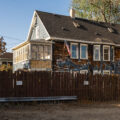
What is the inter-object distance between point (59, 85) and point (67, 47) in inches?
371

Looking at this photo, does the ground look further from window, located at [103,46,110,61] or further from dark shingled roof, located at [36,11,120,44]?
window, located at [103,46,110,61]

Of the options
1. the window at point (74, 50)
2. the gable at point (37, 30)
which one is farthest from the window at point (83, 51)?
the gable at point (37, 30)

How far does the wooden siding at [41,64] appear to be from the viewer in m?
21.7

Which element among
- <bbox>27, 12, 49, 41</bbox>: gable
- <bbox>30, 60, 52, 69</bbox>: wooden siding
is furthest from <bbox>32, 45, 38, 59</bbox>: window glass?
<bbox>27, 12, 49, 41</bbox>: gable

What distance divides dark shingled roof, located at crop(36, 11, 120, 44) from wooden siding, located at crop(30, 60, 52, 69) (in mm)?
2871

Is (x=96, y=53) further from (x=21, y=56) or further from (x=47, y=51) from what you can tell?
(x=21, y=56)

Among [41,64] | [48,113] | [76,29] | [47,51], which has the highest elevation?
[76,29]

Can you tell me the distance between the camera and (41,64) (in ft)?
72.2

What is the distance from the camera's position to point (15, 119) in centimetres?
920

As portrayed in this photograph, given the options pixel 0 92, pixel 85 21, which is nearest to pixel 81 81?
pixel 0 92

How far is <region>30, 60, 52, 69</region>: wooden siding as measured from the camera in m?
21.7

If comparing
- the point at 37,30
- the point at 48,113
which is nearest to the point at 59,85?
the point at 48,113

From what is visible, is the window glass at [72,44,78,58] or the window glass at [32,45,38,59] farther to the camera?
the window glass at [72,44,78,58]

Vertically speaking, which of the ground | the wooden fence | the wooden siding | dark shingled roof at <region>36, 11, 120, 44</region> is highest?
dark shingled roof at <region>36, 11, 120, 44</region>
